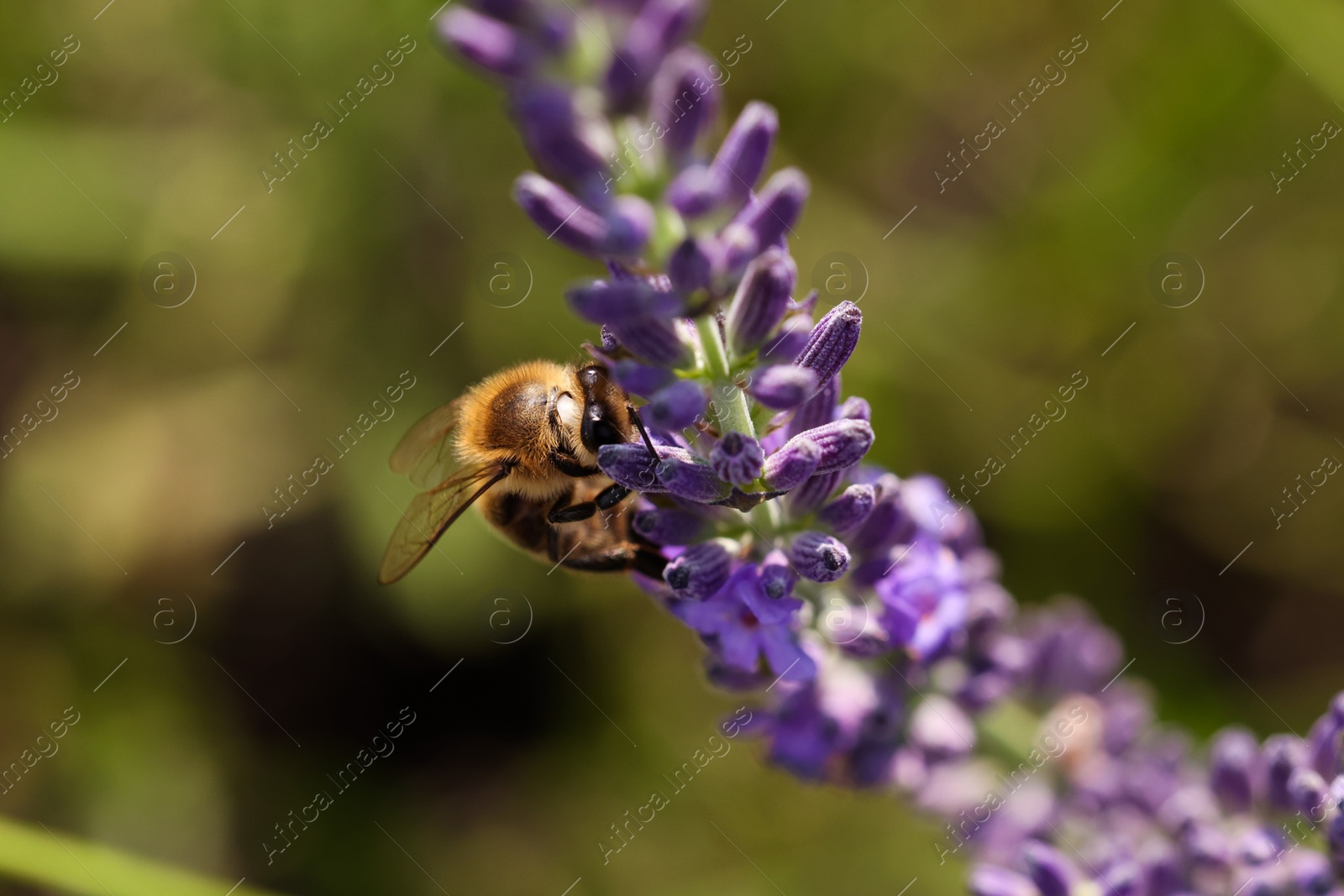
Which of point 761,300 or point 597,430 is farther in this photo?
point 597,430

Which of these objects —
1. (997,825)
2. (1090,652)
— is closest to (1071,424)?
(1090,652)

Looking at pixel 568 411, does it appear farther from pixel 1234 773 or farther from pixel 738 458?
pixel 1234 773

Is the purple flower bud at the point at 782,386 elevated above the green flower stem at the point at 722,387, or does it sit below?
above

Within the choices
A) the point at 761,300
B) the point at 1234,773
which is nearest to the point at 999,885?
the point at 1234,773

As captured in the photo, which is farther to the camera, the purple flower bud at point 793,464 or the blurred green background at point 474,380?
the blurred green background at point 474,380

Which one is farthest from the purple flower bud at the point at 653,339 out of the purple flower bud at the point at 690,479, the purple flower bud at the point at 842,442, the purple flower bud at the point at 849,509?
the purple flower bud at the point at 849,509

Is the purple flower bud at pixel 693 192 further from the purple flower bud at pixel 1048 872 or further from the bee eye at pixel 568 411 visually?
the purple flower bud at pixel 1048 872
